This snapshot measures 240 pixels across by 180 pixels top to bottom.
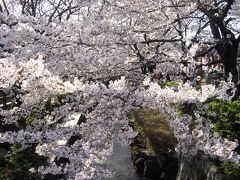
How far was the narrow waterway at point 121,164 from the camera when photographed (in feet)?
36.1

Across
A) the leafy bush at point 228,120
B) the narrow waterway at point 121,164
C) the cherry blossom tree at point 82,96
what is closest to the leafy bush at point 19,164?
the narrow waterway at point 121,164

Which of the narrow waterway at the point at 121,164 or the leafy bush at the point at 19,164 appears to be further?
the narrow waterway at the point at 121,164

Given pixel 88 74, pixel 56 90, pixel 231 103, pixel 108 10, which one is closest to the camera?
pixel 56 90

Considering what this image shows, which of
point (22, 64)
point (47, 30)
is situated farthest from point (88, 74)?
point (22, 64)

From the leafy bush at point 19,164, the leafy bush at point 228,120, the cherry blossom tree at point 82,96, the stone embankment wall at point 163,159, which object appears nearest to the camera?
the cherry blossom tree at point 82,96

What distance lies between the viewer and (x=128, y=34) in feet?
28.0

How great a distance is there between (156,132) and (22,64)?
7642 millimetres

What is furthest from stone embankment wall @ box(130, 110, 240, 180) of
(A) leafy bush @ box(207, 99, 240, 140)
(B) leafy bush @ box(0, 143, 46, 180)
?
(B) leafy bush @ box(0, 143, 46, 180)

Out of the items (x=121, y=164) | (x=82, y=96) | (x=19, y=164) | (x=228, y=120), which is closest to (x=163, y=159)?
(x=121, y=164)

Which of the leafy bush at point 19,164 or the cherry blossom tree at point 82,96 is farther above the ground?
the cherry blossom tree at point 82,96

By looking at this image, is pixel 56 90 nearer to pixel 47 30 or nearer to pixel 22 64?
pixel 22 64

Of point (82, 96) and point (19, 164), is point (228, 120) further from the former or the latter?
point (19, 164)

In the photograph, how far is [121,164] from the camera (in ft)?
40.4

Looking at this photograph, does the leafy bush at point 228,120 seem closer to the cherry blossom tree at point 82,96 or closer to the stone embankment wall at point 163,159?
the stone embankment wall at point 163,159
